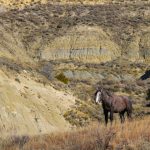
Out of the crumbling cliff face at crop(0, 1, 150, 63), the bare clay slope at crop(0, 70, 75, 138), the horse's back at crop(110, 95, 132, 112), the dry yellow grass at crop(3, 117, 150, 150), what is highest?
the dry yellow grass at crop(3, 117, 150, 150)

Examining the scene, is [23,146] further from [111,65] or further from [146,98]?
[111,65]

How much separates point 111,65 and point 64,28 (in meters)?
16.9

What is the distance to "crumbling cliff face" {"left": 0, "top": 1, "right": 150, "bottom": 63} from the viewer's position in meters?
85.1

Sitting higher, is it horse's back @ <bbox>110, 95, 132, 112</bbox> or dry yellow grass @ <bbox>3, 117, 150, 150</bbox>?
dry yellow grass @ <bbox>3, 117, 150, 150</bbox>

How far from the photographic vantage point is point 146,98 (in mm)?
46219

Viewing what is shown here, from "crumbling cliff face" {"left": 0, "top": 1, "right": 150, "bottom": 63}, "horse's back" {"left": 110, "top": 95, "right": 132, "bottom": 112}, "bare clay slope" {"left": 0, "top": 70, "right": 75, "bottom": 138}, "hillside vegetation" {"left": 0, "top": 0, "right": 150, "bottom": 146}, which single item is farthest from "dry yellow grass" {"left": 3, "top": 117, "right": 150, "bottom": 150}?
"crumbling cliff face" {"left": 0, "top": 1, "right": 150, "bottom": 63}

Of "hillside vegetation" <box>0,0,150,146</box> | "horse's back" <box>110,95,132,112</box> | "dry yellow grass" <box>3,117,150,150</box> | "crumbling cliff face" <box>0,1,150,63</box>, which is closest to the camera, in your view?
"dry yellow grass" <box>3,117,150,150</box>

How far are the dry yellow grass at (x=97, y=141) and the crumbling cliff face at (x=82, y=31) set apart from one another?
6741 centimetres

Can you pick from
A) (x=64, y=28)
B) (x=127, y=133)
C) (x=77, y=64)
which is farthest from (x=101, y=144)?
(x=64, y=28)

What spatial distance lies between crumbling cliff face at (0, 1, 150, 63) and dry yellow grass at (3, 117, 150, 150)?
221ft

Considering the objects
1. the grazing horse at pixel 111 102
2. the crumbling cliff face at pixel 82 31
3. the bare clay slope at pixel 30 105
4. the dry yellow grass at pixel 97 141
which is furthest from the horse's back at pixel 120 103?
the crumbling cliff face at pixel 82 31

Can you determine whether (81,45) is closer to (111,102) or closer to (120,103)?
(120,103)

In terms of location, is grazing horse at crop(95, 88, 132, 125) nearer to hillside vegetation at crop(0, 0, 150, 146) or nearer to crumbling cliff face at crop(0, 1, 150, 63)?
hillside vegetation at crop(0, 0, 150, 146)

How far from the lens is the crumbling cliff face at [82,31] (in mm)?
85125
